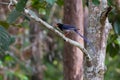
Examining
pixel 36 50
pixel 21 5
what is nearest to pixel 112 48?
pixel 21 5

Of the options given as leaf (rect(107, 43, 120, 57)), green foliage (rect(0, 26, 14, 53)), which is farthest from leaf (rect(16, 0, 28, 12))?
leaf (rect(107, 43, 120, 57))

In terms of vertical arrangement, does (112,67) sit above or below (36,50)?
below

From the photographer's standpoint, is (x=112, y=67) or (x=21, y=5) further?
(x=112, y=67)

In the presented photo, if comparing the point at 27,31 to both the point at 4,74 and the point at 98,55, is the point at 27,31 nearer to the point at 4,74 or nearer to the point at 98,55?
the point at 4,74

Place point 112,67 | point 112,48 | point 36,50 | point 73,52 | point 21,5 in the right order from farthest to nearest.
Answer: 1. point 112,67
2. point 36,50
3. point 112,48
4. point 73,52
5. point 21,5

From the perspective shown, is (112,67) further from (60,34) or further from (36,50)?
(60,34)

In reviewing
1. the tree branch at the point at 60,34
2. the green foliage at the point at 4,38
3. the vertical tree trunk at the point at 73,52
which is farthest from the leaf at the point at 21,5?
the vertical tree trunk at the point at 73,52

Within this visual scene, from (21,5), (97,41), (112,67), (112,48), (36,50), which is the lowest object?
(112,67)

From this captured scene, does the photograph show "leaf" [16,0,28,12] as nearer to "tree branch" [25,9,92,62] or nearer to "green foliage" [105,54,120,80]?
"tree branch" [25,9,92,62]

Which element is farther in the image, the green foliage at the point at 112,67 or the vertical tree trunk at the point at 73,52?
the green foliage at the point at 112,67

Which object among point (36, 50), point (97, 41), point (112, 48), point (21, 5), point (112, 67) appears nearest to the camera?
point (21, 5)

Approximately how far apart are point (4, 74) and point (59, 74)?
1.91m

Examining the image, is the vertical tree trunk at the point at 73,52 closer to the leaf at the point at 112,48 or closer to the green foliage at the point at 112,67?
the leaf at the point at 112,48

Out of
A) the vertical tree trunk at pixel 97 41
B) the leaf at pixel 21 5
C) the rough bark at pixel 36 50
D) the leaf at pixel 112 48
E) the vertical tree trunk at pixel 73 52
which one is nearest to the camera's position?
the leaf at pixel 21 5
